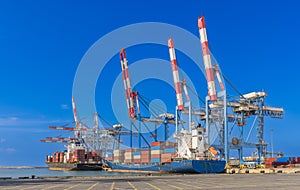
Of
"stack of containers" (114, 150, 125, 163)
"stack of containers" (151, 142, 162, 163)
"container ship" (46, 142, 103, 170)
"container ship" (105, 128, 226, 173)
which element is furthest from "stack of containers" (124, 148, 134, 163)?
"container ship" (46, 142, 103, 170)

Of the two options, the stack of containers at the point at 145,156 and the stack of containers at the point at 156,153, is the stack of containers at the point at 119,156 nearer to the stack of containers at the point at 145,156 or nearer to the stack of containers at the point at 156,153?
the stack of containers at the point at 145,156

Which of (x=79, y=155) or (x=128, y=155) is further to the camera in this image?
(x=79, y=155)

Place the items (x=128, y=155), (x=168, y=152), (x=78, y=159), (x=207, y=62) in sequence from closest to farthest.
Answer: (x=207, y=62) → (x=168, y=152) → (x=128, y=155) → (x=78, y=159)

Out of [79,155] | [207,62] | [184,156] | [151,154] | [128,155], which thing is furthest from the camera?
[79,155]

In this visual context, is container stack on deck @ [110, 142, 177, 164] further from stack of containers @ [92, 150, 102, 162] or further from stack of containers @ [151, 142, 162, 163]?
stack of containers @ [92, 150, 102, 162]

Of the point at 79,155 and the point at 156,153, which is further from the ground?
the point at 156,153

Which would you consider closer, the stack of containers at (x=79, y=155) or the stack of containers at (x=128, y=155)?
the stack of containers at (x=128, y=155)

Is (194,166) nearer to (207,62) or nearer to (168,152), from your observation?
(168,152)

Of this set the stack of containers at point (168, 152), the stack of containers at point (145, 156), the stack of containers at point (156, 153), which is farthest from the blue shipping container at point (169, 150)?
the stack of containers at point (145, 156)

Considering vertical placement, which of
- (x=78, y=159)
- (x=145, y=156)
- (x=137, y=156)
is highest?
(x=145, y=156)

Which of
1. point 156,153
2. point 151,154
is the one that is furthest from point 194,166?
point 151,154

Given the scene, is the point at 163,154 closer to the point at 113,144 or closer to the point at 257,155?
the point at 257,155

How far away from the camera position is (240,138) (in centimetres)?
6775

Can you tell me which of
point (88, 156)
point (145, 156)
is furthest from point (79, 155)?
point (145, 156)
